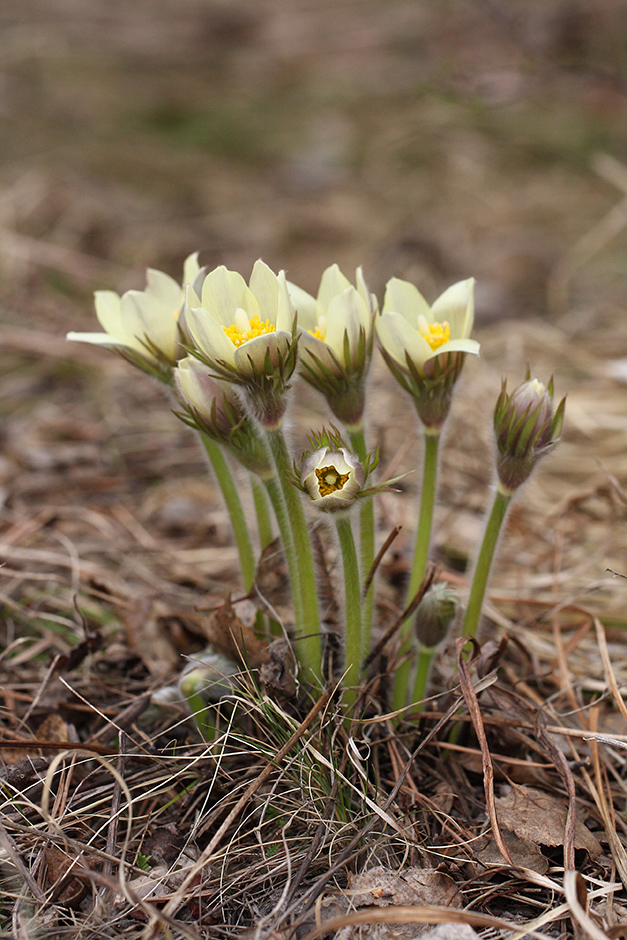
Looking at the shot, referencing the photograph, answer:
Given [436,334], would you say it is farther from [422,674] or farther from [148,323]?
[422,674]

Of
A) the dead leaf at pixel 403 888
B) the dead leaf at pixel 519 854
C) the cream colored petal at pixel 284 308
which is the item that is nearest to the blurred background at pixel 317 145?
the cream colored petal at pixel 284 308

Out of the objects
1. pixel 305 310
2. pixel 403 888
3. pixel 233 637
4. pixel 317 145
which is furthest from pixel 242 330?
pixel 317 145

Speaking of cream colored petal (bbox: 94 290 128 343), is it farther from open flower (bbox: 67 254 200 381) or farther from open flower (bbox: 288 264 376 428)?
open flower (bbox: 288 264 376 428)

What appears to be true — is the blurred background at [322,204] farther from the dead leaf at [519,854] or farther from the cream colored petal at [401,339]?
the dead leaf at [519,854]

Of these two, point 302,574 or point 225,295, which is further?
point 302,574

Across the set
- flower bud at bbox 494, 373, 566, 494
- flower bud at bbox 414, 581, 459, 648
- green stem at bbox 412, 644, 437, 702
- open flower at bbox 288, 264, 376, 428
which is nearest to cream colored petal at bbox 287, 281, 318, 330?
open flower at bbox 288, 264, 376, 428

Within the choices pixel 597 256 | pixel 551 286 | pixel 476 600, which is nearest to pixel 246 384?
pixel 476 600
